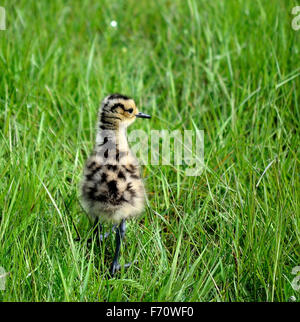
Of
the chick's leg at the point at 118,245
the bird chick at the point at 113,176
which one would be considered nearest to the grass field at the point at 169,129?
the chick's leg at the point at 118,245

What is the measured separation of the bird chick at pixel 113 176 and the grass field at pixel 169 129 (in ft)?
0.55

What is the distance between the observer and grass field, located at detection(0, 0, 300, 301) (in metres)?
3.26

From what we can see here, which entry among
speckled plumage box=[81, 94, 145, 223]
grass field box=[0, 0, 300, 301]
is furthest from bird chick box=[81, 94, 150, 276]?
grass field box=[0, 0, 300, 301]

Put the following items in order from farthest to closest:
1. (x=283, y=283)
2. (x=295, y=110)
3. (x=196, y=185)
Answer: (x=295, y=110), (x=196, y=185), (x=283, y=283)

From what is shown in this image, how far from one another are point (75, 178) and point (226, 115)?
150 centimetres

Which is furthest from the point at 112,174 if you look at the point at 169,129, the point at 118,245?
the point at 169,129

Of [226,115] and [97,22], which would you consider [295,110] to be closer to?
[226,115]

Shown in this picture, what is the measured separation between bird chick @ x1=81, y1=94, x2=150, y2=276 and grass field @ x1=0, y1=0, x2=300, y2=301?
166 millimetres

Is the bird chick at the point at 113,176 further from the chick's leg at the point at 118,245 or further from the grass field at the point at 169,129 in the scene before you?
the grass field at the point at 169,129

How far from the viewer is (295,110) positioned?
479cm

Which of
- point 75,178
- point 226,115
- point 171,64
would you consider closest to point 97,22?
point 171,64

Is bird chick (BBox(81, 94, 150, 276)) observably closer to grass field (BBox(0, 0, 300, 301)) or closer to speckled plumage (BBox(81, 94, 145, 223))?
speckled plumage (BBox(81, 94, 145, 223))

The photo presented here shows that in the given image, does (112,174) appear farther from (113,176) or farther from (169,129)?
(169,129)

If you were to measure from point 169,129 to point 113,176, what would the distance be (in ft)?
3.91
